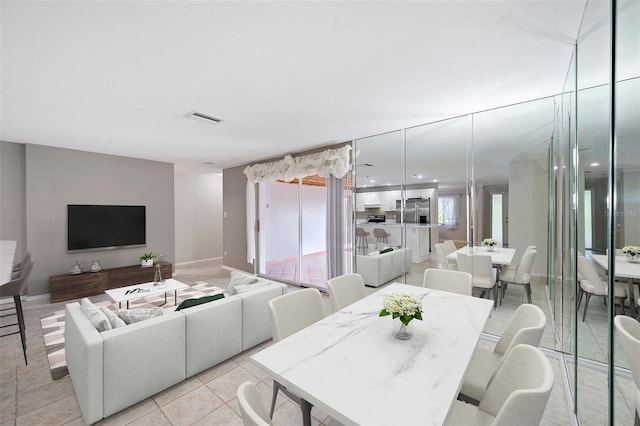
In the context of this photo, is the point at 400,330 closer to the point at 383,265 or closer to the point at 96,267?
the point at 383,265

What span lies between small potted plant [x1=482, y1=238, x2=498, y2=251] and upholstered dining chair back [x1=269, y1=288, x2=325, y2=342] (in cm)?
224

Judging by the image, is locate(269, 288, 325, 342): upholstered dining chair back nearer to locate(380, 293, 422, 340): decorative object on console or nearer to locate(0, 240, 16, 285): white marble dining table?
locate(380, 293, 422, 340): decorative object on console

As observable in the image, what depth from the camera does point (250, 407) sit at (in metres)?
0.80

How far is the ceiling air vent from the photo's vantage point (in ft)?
9.51

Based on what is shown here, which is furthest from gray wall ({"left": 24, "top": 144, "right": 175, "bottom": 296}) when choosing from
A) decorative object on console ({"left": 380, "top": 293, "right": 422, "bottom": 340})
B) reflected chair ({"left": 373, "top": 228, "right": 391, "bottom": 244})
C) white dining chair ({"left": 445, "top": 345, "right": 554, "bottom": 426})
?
white dining chair ({"left": 445, "top": 345, "right": 554, "bottom": 426})

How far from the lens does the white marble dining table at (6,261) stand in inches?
61.4

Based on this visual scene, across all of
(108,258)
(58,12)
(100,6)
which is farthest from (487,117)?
(108,258)

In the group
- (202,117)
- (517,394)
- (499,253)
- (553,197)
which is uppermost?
(202,117)

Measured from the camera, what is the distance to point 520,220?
2.90 metres

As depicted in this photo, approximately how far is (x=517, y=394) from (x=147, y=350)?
2209 mm

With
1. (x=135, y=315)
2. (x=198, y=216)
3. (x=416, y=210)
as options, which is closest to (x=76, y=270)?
(x=198, y=216)

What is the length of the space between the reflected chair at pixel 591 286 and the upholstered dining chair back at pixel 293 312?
1548 millimetres

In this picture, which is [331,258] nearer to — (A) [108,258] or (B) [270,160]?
(B) [270,160]

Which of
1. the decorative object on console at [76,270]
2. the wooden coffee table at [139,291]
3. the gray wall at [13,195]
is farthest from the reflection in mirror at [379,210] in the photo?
the gray wall at [13,195]
